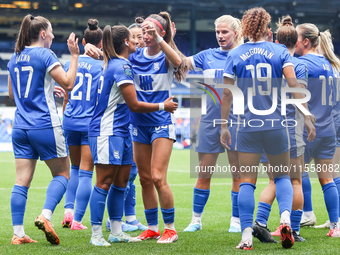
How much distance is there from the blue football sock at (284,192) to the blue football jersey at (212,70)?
109 centimetres

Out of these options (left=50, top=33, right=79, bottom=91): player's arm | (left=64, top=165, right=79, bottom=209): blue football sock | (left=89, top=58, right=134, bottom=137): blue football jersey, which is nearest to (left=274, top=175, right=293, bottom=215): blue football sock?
(left=89, top=58, right=134, bottom=137): blue football jersey

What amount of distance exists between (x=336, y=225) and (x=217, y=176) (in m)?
5.83

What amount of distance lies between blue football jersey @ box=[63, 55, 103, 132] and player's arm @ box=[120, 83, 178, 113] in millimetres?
1163

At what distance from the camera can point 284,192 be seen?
11.8 ft

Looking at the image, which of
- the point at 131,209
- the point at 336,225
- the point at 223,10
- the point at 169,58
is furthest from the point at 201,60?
the point at 223,10

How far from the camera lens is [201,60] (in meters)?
4.66


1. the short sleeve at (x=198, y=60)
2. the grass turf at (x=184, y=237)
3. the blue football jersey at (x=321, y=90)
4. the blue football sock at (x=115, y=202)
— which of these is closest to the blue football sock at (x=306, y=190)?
the grass turf at (x=184, y=237)

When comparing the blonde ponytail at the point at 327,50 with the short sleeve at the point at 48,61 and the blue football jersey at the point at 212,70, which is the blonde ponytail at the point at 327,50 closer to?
the blue football jersey at the point at 212,70

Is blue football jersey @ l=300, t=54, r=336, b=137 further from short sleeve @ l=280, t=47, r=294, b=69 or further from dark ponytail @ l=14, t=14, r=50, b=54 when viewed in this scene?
dark ponytail @ l=14, t=14, r=50, b=54

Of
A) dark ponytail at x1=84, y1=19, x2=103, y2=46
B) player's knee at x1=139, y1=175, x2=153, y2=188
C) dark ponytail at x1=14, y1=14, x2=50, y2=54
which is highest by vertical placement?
dark ponytail at x1=84, y1=19, x2=103, y2=46

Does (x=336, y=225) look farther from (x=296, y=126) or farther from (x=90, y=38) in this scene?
(x=90, y=38)

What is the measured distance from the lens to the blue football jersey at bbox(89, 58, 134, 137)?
359 cm

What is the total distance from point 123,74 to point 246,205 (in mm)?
1454

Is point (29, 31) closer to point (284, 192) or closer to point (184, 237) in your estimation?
point (184, 237)
